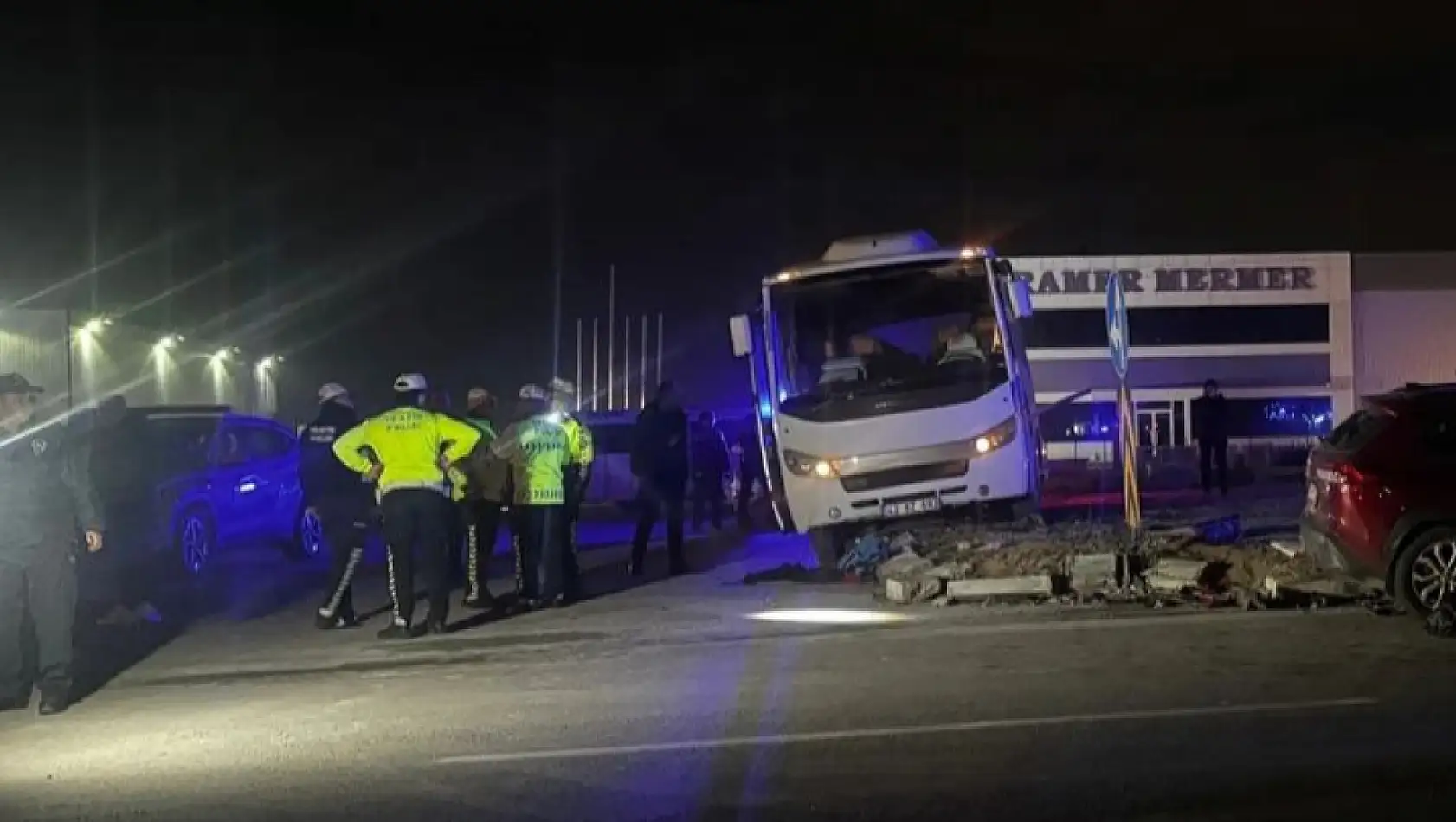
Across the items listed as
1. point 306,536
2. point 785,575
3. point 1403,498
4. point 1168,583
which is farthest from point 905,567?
point 306,536

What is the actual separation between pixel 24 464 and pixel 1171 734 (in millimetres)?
Answer: 7090

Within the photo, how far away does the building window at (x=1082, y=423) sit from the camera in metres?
40.2

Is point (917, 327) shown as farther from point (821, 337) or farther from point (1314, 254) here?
point (1314, 254)

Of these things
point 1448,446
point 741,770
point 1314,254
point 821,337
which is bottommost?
point 741,770

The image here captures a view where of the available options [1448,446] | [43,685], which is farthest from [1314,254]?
[43,685]

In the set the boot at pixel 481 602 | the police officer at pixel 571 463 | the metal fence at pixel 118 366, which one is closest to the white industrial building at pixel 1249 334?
the metal fence at pixel 118 366

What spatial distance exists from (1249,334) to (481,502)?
33.5 meters

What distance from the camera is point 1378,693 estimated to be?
9125 millimetres

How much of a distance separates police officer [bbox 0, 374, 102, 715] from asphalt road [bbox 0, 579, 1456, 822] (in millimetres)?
415

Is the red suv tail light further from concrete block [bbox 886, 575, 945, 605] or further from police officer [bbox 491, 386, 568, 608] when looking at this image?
police officer [bbox 491, 386, 568, 608]

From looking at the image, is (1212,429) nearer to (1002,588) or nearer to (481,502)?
(1002,588)

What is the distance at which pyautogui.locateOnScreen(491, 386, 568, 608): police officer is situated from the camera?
14273 mm

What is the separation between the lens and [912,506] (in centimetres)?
1534

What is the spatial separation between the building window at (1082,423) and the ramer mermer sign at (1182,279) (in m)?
3.06
